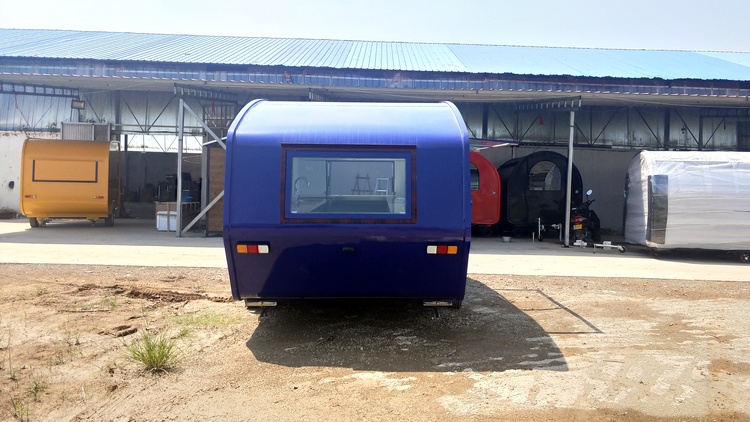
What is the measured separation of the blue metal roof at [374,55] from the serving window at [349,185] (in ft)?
36.8

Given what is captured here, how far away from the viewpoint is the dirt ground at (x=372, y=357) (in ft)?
14.5

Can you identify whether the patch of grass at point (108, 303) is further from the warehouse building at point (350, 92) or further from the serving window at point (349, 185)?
the warehouse building at point (350, 92)

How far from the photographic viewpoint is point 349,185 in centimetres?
578

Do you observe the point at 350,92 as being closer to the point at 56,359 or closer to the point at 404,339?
the point at 404,339

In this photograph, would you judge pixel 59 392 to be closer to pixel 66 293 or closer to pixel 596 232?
pixel 66 293

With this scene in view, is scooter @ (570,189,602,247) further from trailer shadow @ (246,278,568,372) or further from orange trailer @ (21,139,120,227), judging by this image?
orange trailer @ (21,139,120,227)

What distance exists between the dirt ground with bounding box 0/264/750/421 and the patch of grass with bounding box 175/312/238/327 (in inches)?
1.4

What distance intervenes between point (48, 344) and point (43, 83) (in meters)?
14.0

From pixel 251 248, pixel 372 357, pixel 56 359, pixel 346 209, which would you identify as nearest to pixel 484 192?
pixel 346 209

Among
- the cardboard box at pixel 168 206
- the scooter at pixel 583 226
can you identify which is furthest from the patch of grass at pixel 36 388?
the scooter at pixel 583 226

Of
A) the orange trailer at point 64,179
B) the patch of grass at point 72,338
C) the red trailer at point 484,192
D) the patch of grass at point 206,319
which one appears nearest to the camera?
the patch of grass at point 72,338

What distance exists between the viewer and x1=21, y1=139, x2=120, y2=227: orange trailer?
1627cm

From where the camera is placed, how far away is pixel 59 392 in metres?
4.60

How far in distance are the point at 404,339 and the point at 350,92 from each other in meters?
10.5
